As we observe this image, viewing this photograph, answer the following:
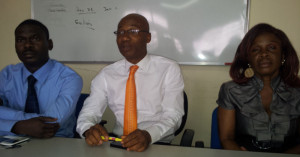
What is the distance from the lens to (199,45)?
7.30 feet

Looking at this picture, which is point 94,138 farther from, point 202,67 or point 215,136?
point 202,67

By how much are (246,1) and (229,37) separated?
0.36 metres

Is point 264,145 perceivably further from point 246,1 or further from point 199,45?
point 246,1

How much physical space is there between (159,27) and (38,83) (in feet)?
4.14

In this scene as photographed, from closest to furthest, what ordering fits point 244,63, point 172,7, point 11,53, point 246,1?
1. point 244,63
2. point 246,1
3. point 172,7
4. point 11,53

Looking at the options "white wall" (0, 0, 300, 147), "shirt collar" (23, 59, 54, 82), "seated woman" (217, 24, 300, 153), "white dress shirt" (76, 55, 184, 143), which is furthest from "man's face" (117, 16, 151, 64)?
"white wall" (0, 0, 300, 147)

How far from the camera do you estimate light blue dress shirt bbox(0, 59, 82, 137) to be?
1.56m

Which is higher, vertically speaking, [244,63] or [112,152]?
[244,63]

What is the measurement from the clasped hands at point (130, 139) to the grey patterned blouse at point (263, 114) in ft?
2.09

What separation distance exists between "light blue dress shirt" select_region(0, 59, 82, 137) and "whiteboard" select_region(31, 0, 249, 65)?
826 millimetres

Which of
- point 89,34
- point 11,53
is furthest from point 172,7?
point 11,53

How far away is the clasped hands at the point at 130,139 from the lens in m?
1.00

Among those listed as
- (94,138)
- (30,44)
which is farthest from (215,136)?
(30,44)

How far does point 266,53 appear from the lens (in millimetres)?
1372
